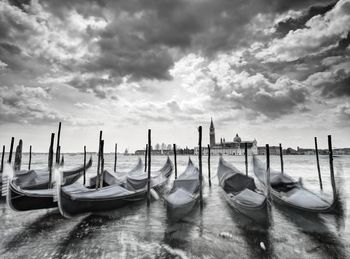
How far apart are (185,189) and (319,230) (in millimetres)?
5021

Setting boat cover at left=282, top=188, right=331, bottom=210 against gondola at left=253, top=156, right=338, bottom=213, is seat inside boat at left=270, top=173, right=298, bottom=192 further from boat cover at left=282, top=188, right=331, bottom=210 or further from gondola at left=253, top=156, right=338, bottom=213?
boat cover at left=282, top=188, right=331, bottom=210

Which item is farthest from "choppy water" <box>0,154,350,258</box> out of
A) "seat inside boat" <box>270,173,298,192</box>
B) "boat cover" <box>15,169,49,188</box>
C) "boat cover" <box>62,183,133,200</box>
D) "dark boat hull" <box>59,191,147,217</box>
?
"boat cover" <box>15,169,49,188</box>

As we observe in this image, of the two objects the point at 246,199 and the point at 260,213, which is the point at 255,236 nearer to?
the point at 260,213

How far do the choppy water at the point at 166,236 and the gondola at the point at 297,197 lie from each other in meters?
0.41

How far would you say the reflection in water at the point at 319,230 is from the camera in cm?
503

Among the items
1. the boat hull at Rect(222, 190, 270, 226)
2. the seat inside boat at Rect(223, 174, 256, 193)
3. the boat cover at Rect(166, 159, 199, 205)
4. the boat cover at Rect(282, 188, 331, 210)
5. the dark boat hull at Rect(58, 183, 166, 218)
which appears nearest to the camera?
the boat hull at Rect(222, 190, 270, 226)

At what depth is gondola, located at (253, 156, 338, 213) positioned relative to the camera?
6.95 m

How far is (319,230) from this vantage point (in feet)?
20.6

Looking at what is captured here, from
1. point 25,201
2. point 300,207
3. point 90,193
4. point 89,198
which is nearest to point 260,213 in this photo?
point 300,207

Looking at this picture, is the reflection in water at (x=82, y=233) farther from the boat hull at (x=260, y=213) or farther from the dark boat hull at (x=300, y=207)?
the dark boat hull at (x=300, y=207)

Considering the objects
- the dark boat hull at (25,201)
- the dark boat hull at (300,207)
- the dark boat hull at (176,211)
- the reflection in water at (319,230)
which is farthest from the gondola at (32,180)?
the reflection in water at (319,230)

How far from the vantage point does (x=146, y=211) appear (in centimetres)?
844

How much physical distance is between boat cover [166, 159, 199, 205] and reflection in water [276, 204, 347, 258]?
11.6 feet

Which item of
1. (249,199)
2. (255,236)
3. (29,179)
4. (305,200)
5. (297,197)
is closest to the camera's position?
(255,236)
